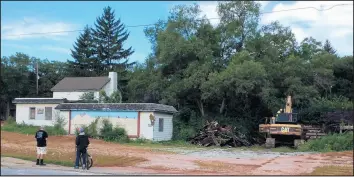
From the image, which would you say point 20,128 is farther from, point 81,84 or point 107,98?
point 107,98

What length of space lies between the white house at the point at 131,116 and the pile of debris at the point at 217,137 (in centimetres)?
271

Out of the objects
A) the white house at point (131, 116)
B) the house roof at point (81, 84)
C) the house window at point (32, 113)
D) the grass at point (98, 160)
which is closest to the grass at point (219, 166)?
the grass at point (98, 160)

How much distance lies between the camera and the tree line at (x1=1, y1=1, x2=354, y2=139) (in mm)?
40562

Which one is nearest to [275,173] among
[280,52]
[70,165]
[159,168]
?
[159,168]

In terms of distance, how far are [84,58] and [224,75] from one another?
22873 mm

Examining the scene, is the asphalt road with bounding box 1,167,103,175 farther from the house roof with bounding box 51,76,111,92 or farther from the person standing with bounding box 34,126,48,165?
the house roof with bounding box 51,76,111,92

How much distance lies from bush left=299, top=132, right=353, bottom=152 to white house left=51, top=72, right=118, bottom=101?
71.8 ft

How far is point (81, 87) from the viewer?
4528 cm

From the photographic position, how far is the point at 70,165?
18.3m

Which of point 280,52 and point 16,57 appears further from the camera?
point 16,57

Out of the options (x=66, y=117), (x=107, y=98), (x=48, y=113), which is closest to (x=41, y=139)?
(x=66, y=117)

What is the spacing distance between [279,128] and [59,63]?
102 feet

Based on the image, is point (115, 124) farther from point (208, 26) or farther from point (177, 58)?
point (208, 26)

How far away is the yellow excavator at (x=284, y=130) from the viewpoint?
112ft
